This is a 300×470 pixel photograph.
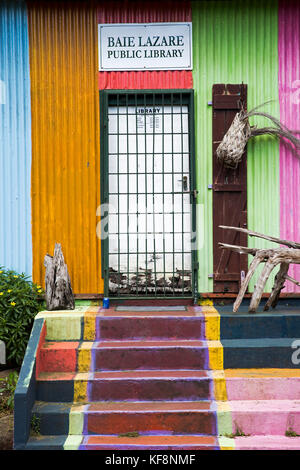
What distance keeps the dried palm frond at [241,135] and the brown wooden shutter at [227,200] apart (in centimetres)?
16

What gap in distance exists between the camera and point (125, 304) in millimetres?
5996

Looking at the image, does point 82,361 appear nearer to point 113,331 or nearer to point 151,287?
point 113,331

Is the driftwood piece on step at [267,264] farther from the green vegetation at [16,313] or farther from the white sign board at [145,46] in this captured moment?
the white sign board at [145,46]

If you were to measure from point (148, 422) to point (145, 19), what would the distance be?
198 inches

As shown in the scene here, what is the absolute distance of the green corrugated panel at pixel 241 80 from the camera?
6.07 meters

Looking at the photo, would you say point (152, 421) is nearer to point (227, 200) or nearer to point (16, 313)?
point (16, 313)

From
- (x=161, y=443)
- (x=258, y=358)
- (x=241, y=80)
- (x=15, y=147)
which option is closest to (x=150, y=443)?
(x=161, y=443)

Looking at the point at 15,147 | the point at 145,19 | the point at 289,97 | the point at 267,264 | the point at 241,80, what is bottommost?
the point at 267,264

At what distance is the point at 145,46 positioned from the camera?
6.04 m

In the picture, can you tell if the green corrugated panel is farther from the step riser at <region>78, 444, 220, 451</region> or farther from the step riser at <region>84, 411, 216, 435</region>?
the step riser at <region>78, 444, 220, 451</region>

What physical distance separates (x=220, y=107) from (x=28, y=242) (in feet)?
10.3

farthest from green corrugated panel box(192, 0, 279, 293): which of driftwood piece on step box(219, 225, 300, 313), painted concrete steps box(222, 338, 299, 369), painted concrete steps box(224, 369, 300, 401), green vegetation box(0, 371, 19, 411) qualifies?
green vegetation box(0, 371, 19, 411)

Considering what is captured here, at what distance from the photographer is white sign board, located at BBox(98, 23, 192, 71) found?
6035mm

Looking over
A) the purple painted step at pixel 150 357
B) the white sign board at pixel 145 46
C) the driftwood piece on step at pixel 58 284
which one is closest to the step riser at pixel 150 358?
the purple painted step at pixel 150 357
